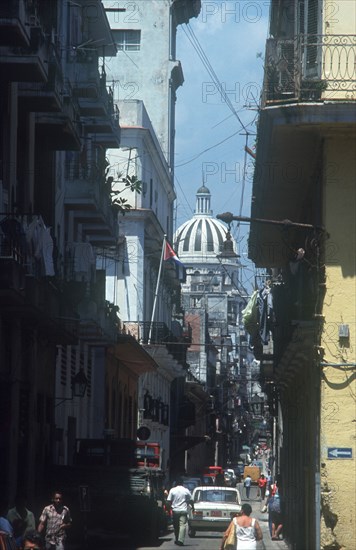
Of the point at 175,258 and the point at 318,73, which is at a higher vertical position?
the point at 175,258

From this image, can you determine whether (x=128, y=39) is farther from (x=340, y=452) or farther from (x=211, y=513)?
(x=340, y=452)

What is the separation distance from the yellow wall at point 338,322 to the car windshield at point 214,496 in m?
20.6

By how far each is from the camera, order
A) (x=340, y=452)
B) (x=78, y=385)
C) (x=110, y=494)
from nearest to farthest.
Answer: (x=340, y=452)
(x=110, y=494)
(x=78, y=385)

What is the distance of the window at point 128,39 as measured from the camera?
61.4 m

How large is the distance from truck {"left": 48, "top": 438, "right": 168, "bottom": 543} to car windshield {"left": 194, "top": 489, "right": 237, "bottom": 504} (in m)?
5.74

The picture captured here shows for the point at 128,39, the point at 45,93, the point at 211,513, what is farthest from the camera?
the point at 128,39

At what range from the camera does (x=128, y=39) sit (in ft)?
202

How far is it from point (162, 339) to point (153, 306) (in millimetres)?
2111

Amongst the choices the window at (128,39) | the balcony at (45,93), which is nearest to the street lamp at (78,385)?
the balcony at (45,93)

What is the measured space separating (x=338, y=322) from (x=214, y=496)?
2117cm

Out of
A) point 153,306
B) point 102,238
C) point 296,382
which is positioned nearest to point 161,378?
point 153,306

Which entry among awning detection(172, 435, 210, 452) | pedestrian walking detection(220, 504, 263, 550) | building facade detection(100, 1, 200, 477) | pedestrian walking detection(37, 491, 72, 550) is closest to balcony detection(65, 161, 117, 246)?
pedestrian walking detection(37, 491, 72, 550)

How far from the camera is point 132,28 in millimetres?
61688

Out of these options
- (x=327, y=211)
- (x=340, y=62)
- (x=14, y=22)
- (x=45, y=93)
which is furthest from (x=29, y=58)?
(x=327, y=211)
